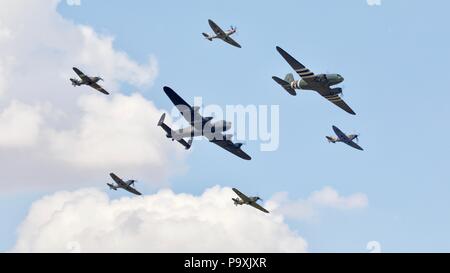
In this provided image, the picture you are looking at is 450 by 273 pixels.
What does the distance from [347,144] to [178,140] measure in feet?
115

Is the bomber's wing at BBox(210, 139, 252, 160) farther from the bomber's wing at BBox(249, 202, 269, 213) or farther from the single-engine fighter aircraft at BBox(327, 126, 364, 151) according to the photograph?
the single-engine fighter aircraft at BBox(327, 126, 364, 151)

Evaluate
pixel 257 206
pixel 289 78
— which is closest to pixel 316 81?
pixel 289 78

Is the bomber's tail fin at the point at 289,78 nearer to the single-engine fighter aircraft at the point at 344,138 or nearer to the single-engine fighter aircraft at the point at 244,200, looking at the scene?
the single-engine fighter aircraft at the point at 244,200

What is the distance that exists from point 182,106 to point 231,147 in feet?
41.8

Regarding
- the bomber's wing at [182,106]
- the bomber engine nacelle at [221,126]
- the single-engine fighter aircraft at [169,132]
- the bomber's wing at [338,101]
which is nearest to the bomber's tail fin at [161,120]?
the single-engine fighter aircraft at [169,132]

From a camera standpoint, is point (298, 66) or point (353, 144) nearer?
point (298, 66)

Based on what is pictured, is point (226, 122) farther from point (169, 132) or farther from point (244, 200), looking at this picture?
point (244, 200)

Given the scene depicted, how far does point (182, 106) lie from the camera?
83.1 metres

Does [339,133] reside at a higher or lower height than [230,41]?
lower

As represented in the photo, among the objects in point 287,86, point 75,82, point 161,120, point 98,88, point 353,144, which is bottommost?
point 161,120

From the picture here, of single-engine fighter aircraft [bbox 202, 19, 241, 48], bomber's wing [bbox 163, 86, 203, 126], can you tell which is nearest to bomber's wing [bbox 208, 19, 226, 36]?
single-engine fighter aircraft [bbox 202, 19, 241, 48]

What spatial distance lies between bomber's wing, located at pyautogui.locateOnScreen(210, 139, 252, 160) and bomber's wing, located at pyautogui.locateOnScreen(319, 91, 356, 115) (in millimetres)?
14407
